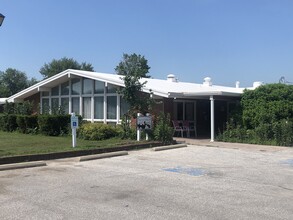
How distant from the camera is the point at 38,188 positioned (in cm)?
794

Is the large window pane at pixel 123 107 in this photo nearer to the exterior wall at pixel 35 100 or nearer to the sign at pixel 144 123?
the sign at pixel 144 123

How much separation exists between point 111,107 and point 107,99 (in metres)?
0.55

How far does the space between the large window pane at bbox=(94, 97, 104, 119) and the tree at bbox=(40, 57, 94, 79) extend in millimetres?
50364

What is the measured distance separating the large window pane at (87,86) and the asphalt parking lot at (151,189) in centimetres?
1138

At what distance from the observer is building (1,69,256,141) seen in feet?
70.2

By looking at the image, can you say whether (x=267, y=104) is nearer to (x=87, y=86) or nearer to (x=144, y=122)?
(x=144, y=122)

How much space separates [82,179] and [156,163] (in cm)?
322

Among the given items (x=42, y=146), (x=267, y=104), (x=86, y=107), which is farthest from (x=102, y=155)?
(x=86, y=107)

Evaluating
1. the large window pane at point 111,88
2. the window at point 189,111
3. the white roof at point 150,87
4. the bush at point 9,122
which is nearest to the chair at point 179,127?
the white roof at point 150,87

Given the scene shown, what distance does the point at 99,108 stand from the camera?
75.7 ft

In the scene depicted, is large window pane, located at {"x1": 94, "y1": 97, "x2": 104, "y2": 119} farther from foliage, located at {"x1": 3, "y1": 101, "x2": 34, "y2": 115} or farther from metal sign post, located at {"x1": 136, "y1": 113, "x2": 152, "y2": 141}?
metal sign post, located at {"x1": 136, "y1": 113, "x2": 152, "y2": 141}

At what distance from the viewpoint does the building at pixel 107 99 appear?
70.2 ft

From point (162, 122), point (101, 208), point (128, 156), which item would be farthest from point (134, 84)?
point (101, 208)

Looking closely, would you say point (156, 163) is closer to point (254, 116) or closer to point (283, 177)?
point (283, 177)
